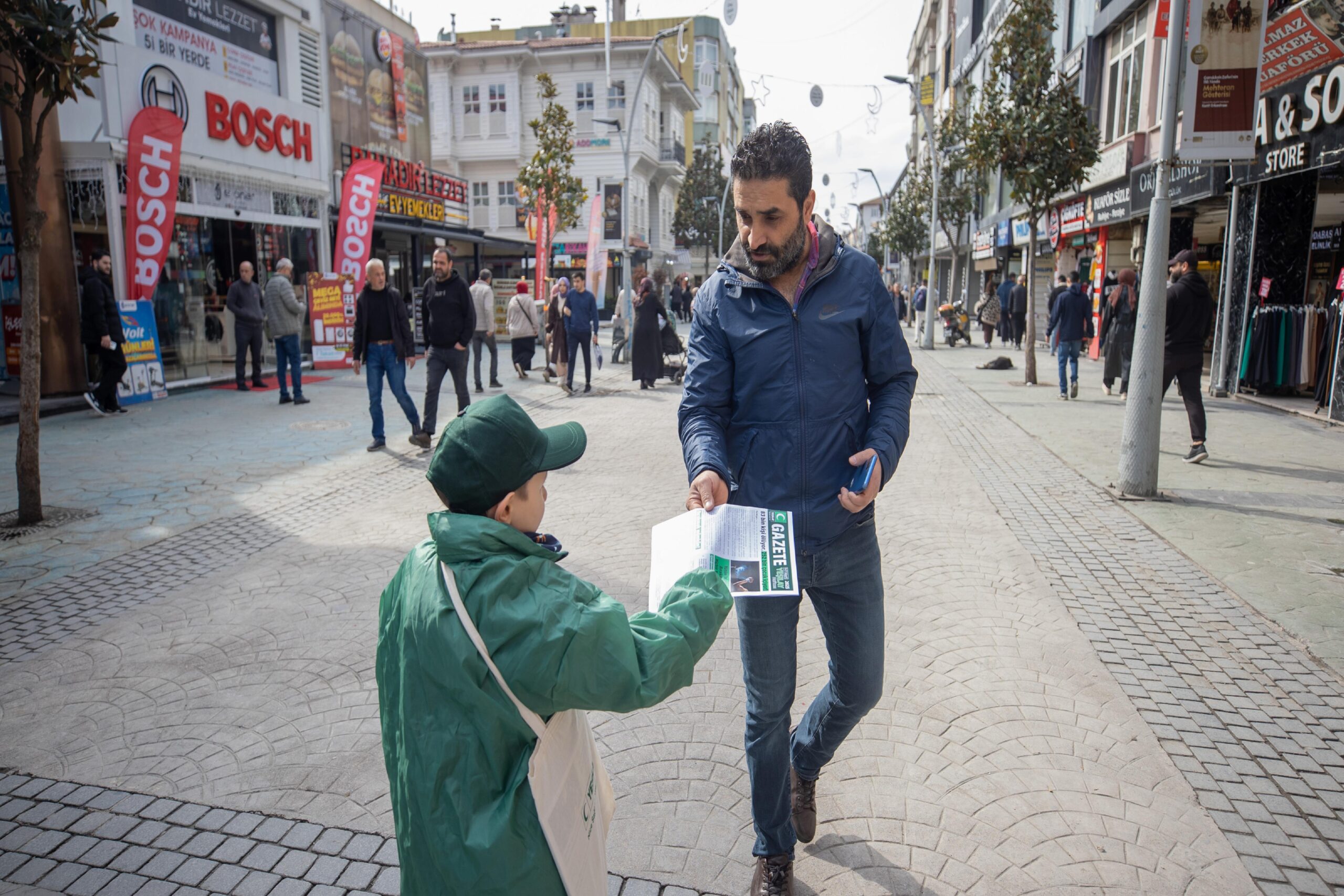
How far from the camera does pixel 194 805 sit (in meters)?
3.17

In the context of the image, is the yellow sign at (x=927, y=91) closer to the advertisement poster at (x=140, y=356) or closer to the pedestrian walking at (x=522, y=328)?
the pedestrian walking at (x=522, y=328)

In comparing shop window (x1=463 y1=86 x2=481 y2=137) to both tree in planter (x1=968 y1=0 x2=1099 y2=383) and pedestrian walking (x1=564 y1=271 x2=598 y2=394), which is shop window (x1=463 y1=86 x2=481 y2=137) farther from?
tree in planter (x1=968 y1=0 x2=1099 y2=383)

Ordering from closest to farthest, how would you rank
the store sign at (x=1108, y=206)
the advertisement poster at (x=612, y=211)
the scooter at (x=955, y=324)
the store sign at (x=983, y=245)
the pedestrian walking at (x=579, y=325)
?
the pedestrian walking at (x=579, y=325) → the store sign at (x=1108, y=206) → the scooter at (x=955, y=324) → the store sign at (x=983, y=245) → the advertisement poster at (x=612, y=211)

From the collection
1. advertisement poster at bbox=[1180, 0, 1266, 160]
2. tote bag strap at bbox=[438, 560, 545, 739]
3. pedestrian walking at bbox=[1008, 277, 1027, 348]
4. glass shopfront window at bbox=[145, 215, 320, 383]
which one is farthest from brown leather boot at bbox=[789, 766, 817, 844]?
pedestrian walking at bbox=[1008, 277, 1027, 348]

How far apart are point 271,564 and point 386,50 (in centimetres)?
2204

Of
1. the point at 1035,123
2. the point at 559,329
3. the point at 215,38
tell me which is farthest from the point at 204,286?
the point at 1035,123

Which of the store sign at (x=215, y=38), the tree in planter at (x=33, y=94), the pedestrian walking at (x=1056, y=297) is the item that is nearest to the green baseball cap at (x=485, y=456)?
the tree in planter at (x=33, y=94)

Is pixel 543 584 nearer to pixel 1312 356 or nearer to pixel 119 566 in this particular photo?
pixel 119 566

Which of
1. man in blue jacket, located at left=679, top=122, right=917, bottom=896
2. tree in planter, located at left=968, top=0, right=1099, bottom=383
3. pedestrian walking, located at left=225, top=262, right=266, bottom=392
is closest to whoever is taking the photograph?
man in blue jacket, located at left=679, top=122, right=917, bottom=896

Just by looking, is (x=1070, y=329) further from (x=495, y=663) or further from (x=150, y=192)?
(x=495, y=663)

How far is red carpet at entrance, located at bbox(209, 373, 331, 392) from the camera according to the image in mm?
14997

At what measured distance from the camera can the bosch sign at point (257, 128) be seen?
15.4 metres

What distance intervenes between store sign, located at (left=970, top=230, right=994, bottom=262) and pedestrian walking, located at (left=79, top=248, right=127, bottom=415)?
29144 mm

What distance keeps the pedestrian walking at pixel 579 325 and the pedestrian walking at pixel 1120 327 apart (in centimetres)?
820
